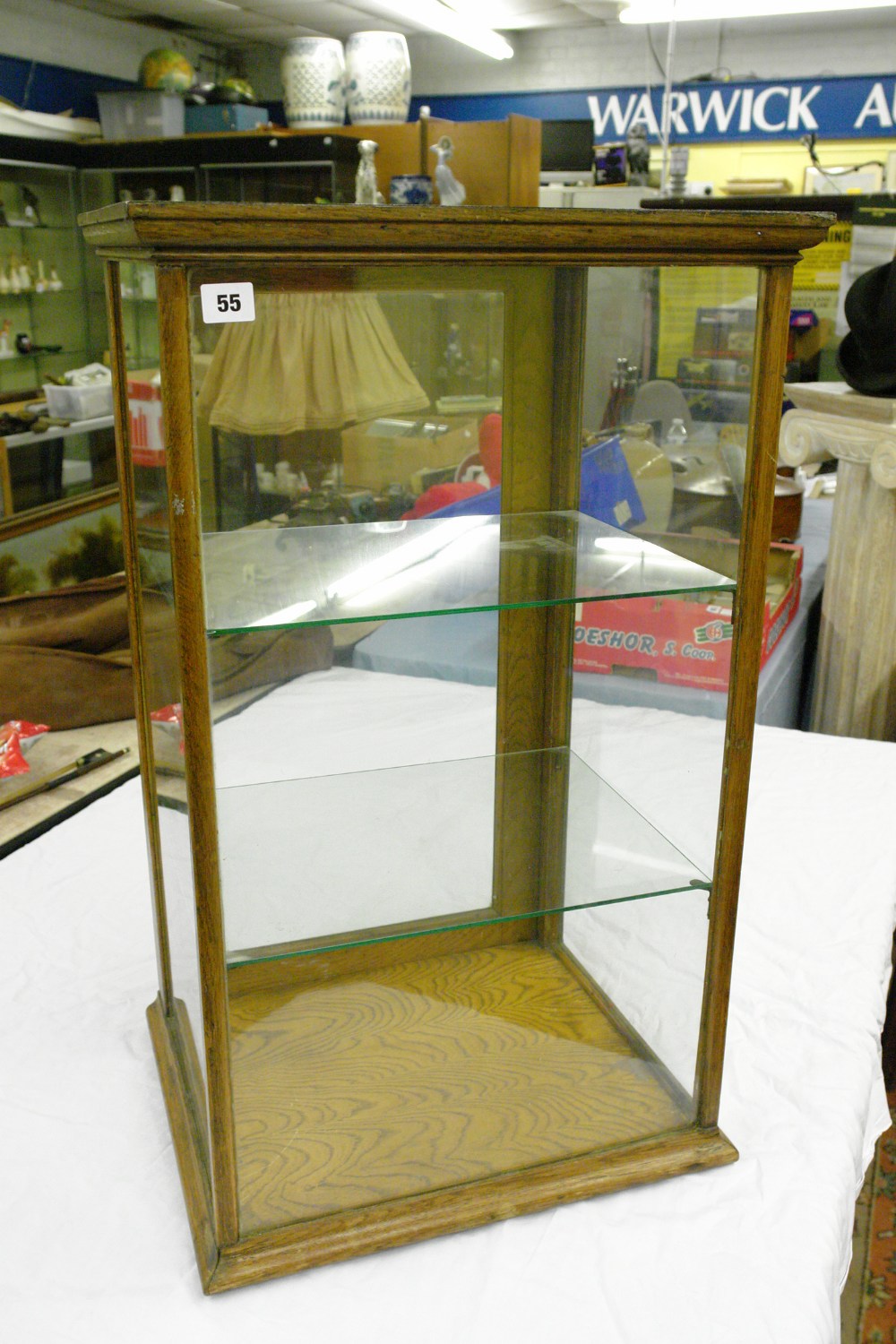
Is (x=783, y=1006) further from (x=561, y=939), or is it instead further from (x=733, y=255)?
(x=733, y=255)


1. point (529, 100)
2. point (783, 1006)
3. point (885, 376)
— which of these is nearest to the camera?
point (783, 1006)

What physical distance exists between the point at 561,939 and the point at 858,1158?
0.40 meters

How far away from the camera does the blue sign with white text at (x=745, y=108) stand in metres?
6.38

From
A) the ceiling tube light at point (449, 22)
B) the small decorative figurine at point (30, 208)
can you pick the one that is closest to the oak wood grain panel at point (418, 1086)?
the small decorative figurine at point (30, 208)

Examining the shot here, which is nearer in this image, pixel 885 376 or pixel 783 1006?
pixel 783 1006

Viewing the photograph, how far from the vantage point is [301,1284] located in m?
0.90

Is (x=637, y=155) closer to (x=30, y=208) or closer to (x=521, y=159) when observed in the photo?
(x=521, y=159)

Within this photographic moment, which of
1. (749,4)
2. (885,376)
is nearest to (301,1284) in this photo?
(885,376)

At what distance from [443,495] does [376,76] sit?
12.0ft

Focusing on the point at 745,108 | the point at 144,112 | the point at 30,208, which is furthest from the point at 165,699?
the point at 745,108

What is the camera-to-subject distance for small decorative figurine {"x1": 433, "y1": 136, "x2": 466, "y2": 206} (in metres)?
3.22

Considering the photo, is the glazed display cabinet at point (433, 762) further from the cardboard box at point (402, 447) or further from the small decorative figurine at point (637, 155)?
the small decorative figurine at point (637, 155)

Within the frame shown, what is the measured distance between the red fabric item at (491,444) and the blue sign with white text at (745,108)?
19.5 feet

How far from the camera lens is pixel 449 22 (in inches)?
213
